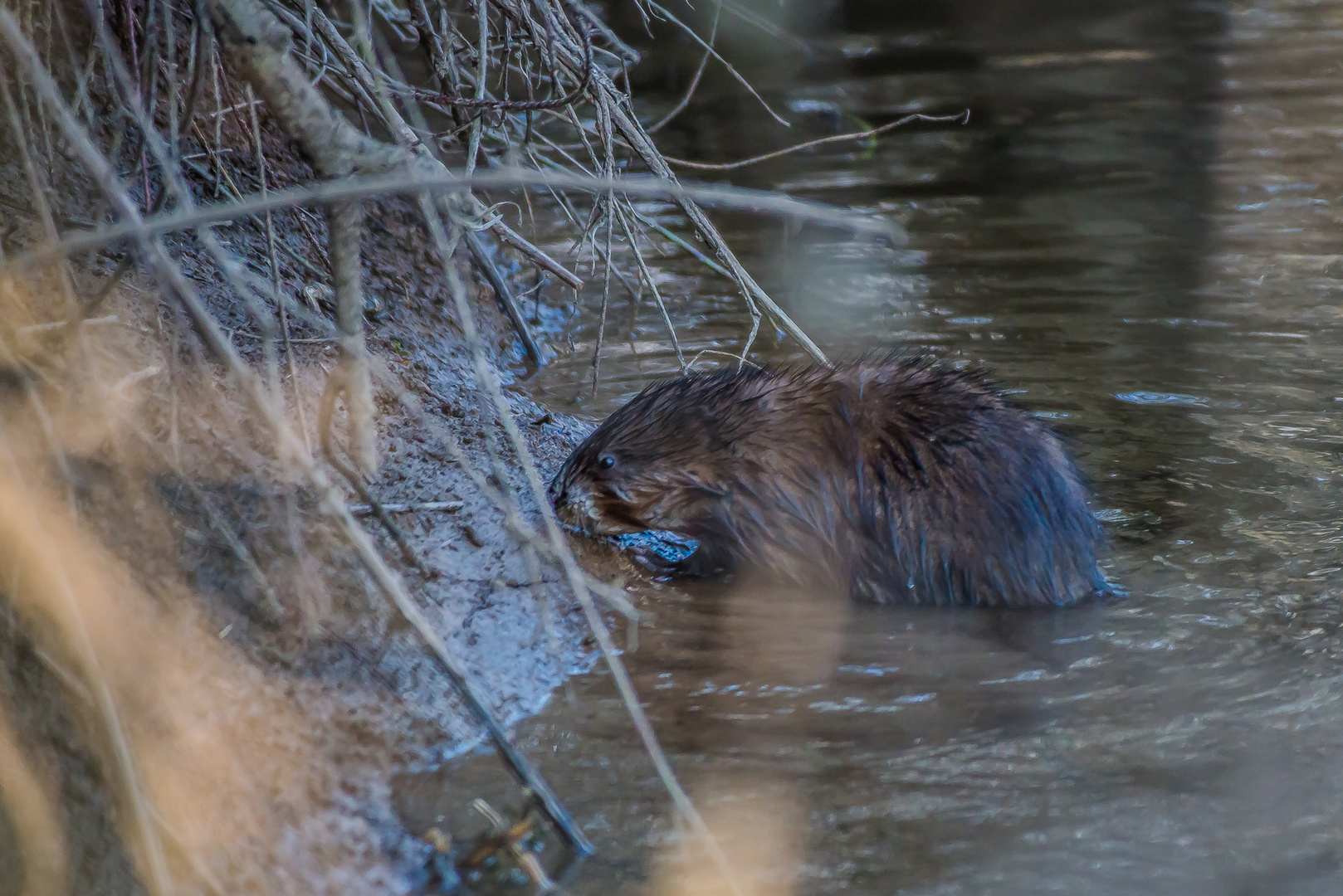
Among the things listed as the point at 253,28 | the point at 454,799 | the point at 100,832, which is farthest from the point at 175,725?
the point at 253,28

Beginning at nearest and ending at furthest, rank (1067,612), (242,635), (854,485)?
(242,635) → (1067,612) → (854,485)

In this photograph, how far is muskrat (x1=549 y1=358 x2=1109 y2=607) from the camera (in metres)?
3.76

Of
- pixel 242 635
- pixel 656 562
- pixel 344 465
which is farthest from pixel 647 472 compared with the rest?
pixel 344 465

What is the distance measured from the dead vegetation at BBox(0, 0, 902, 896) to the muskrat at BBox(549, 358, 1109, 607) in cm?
26

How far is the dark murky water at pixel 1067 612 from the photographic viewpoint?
275 centimetres

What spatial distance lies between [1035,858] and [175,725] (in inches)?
69.5

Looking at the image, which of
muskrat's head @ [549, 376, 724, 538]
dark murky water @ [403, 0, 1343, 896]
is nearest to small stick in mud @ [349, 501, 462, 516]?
muskrat's head @ [549, 376, 724, 538]

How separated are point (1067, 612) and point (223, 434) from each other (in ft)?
7.75

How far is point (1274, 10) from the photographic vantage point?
12016 millimetres

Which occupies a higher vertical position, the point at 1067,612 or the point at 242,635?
the point at 242,635

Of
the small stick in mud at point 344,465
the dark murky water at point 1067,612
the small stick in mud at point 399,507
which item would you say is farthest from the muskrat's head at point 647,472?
the small stick in mud at point 344,465

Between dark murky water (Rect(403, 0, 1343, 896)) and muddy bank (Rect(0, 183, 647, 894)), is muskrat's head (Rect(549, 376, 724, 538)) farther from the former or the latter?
dark murky water (Rect(403, 0, 1343, 896))

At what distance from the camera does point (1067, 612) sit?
3740 mm

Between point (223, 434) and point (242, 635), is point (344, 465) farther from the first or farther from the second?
point (223, 434)
